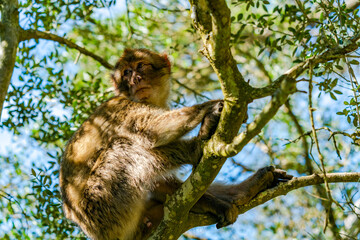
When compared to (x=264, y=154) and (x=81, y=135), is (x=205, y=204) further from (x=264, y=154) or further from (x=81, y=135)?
(x=264, y=154)

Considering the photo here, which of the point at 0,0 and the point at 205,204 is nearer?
the point at 205,204

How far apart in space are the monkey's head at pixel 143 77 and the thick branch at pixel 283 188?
2186 mm

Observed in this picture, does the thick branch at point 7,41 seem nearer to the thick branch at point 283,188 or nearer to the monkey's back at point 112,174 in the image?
the monkey's back at point 112,174

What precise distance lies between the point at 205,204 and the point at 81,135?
7.20 ft

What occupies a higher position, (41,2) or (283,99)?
(41,2)

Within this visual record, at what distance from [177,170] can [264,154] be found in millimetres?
4022

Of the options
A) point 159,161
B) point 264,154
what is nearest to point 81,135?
point 159,161

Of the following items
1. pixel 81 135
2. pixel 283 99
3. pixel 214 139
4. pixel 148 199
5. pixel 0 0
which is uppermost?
pixel 0 0

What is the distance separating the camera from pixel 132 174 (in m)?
5.87


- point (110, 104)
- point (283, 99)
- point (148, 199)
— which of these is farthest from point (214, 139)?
point (110, 104)

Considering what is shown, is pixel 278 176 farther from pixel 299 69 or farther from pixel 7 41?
pixel 7 41

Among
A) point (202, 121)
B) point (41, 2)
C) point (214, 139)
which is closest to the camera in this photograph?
point (214, 139)

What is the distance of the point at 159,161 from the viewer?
5.84 metres

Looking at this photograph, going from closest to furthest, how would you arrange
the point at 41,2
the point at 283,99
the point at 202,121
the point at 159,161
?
the point at 283,99 → the point at 202,121 → the point at 159,161 → the point at 41,2
